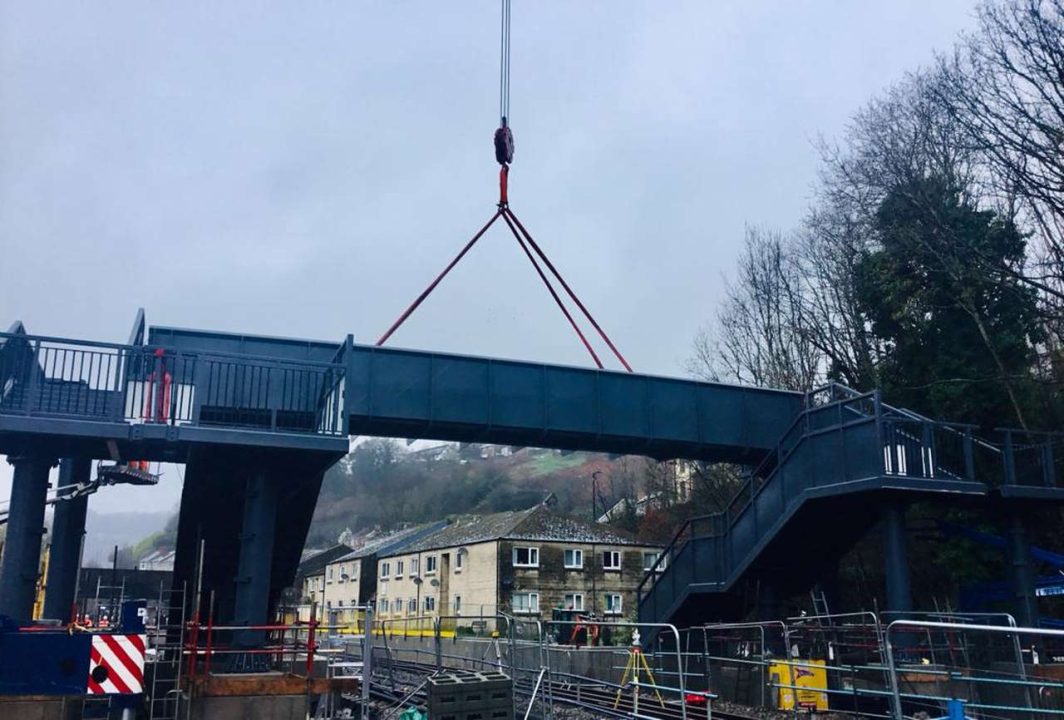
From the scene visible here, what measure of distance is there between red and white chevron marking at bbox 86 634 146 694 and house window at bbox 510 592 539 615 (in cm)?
4686

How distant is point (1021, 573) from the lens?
Result: 70.7ft

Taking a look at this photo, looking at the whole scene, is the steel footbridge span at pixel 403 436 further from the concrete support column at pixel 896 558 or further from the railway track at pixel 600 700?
the railway track at pixel 600 700

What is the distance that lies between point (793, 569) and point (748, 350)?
1082 inches

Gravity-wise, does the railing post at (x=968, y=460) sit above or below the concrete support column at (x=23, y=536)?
above

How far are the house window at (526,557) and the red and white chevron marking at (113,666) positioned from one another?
154 feet

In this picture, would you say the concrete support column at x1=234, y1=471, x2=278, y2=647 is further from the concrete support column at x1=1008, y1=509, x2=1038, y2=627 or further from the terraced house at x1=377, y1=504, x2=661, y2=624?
the terraced house at x1=377, y1=504, x2=661, y2=624

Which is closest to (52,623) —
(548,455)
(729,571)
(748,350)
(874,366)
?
(729,571)

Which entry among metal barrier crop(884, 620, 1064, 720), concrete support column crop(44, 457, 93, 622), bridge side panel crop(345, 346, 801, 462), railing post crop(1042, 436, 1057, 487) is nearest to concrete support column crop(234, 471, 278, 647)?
concrete support column crop(44, 457, 93, 622)

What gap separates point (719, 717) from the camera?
15984 mm

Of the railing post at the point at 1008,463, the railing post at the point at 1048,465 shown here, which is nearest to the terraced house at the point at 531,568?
the railing post at the point at 1048,465

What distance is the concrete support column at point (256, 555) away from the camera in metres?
16.8

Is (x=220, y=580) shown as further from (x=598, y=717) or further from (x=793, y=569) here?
(x=793, y=569)

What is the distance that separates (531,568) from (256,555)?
4196cm

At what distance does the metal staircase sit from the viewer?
19.2 metres
